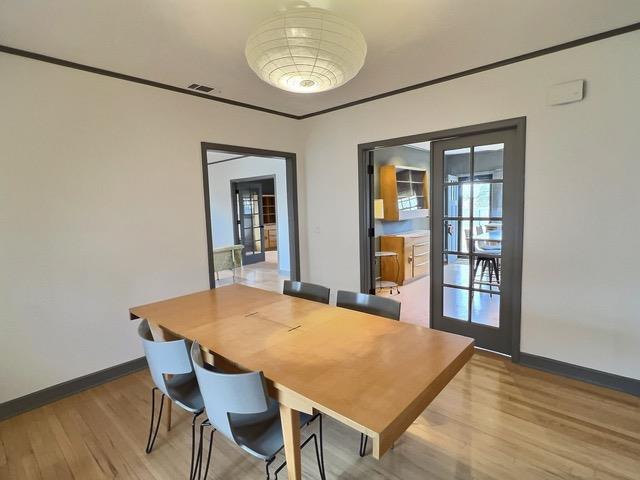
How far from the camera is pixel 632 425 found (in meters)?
2.15

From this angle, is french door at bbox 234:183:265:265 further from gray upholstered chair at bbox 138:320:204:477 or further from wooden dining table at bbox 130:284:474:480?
gray upholstered chair at bbox 138:320:204:477

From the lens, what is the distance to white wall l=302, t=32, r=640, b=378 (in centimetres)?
A: 240

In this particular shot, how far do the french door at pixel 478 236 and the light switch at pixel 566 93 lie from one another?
38cm

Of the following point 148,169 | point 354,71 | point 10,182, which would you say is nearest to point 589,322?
point 354,71

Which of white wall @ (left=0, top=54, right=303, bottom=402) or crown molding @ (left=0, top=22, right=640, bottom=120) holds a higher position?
crown molding @ (left=0, top=22, right=640, bottom=120)

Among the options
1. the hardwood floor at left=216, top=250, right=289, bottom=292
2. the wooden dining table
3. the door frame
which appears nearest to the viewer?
the wooden dining table

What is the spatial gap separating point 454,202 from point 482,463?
2223 millimetres

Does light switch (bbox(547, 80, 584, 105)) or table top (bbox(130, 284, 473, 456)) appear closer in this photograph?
table top (bbox(130, 284, 473, 456))

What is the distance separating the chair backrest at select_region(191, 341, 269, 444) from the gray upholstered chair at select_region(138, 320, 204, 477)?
23 cm

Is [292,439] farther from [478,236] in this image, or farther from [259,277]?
[259,277]

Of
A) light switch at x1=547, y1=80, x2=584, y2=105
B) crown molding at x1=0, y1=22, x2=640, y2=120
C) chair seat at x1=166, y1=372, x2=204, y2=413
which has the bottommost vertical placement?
chair seat at x1=166, y1=372, x2=204, y2=413

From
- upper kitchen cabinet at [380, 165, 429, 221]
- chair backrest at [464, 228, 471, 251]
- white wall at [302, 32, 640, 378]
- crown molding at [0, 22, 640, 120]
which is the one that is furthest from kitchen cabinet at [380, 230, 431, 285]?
white wall at [302, 32, 640, 378]

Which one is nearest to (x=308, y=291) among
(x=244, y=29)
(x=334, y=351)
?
(x=334, y=351)

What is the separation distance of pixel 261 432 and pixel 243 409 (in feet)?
0.87
